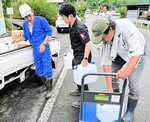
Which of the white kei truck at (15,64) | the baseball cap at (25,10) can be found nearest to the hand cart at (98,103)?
the white kei truck at (15,64)

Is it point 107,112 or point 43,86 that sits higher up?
point 107,112

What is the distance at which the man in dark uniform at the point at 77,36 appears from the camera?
4.03 metres

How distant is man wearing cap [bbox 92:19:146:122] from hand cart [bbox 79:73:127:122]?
10.8 inches

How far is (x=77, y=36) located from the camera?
423cm

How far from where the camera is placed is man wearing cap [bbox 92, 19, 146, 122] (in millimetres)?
3035

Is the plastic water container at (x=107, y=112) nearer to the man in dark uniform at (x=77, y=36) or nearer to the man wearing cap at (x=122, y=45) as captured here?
the man wearing cap at (x=122, y=45)

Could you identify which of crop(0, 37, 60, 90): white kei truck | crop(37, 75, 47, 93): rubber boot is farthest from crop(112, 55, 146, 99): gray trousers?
crop(37, 75, 47, 93): rubber boot

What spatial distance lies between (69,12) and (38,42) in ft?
3.75

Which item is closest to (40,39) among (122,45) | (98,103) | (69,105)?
(69,105)

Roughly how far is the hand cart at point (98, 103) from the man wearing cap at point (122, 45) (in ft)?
0.90

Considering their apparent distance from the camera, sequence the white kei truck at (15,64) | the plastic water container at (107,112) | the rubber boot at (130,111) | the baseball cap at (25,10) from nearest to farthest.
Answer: the plastic water container at (107,112)
the rubber boot at (130,111)
the white kei truck at (15,64)
the baseball cap at (25,10)

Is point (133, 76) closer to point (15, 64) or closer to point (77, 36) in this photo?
point (77, 36)

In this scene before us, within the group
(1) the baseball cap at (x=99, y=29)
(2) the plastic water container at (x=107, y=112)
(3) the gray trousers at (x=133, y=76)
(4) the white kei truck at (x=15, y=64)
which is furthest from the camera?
(4) the white kei truck at (x=15, y=64)

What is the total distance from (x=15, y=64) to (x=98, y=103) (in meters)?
1.83
